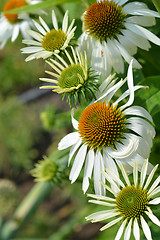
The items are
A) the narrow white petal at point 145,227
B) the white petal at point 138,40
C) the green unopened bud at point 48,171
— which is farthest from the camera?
the green unopened bud at point 48,171

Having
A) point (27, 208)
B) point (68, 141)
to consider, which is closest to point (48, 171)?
point (68, 141)

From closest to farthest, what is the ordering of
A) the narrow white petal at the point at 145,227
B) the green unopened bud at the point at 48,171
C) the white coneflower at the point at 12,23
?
the narrow white petal at the point at 145,227 < the green unopened bud at the point at 48,171 < the white coneflower at the point at 12,23

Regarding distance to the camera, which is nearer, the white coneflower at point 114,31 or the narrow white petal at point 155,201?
the narrow white petal at point 155,201

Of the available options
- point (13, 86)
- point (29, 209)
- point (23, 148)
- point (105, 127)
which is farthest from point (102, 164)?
point (13, 86)

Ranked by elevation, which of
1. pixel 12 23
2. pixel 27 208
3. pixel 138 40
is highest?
pixel 12 23

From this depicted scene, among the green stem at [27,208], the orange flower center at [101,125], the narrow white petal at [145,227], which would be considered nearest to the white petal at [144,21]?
the orange flower center at [101,125]

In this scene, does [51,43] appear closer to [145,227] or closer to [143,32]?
[143,32]

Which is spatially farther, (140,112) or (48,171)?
(48,171)

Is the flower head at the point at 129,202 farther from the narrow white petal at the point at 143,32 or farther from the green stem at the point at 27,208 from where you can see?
the green stem at the point at 27,208
